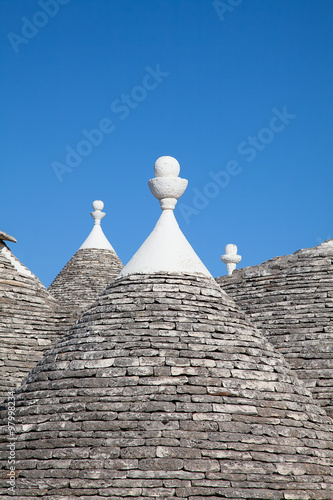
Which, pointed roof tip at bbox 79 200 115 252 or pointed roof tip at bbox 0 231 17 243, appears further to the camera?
pointed roof tip at bbox 79 200 115 252

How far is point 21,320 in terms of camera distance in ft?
42.9

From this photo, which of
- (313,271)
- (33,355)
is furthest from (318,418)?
(33,355)

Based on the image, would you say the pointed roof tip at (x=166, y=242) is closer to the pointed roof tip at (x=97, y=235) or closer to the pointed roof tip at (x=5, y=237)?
the pointed roof tip at (x=5, y=237)

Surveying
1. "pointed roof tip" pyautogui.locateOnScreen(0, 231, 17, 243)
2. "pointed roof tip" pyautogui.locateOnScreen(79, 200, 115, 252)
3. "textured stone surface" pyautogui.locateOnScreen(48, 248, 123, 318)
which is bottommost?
"pointed roof tip" pyautogui.locateOnScreen(0, 231, 17, 243)

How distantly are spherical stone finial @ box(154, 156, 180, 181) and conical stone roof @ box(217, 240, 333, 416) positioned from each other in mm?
3406

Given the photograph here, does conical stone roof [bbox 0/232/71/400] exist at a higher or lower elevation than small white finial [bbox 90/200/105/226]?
lower

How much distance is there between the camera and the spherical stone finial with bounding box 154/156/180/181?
10586 mm

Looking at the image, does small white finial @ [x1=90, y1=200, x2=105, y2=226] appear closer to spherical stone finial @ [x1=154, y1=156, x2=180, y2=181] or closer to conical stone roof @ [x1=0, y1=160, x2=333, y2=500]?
spherical stone finial @ [x1=154, y1=156, x2=180, y2=181]

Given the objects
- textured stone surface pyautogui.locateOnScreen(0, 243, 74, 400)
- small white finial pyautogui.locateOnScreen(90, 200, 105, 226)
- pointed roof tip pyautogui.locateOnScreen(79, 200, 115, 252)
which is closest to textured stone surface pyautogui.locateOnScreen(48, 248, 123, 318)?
pointed roof tip pyautogui.locateOnScreen(79, 200, 115, 252)

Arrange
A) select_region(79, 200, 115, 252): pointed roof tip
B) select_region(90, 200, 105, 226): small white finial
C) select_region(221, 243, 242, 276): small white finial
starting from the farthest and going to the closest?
1. select_region(90, 200, 105, 226): small white finial
2. select_region(79, 200, 115, 252): pointed roof tip
3. select_region(221, 243, 242, 276): small white finial

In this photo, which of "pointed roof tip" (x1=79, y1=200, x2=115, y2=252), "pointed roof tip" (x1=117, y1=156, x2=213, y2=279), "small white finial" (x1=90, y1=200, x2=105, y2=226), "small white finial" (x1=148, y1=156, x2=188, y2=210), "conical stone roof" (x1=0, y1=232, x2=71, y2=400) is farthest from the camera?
"small white finial" (x1=90, y1=200, x2=105, y2=226)

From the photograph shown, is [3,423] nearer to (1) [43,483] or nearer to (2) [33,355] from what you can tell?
(1) [43,483]

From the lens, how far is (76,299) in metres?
19.3

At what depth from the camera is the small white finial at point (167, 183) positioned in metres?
10.5
